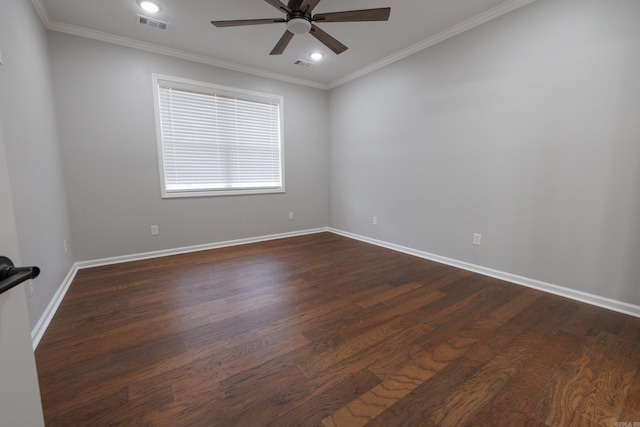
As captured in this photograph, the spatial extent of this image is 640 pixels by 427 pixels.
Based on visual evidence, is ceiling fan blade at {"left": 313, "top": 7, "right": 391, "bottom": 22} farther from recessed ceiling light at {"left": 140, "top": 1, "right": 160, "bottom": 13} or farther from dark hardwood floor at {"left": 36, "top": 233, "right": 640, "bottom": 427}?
dark hardwood floor at {"left": 36, "top": 233, "right": 640, "bottom": 427}

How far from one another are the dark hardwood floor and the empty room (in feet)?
0.05

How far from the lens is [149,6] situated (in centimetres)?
249

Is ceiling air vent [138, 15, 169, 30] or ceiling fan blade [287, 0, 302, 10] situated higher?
ceiling air vent [138, 15, 169, 30]

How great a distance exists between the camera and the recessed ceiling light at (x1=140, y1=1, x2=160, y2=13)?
245cm

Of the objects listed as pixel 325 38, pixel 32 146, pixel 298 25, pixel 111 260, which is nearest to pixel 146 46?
pixel 32 146

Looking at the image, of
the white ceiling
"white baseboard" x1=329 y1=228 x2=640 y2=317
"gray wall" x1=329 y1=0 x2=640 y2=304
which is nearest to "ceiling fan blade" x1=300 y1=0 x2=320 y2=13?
the white ceiling

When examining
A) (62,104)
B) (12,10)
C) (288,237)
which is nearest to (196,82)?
(62,104)

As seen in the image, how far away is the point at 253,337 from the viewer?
1.81 m

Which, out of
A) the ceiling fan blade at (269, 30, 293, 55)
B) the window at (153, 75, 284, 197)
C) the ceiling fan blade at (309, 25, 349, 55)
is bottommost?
the window at (153, 75, 284, 197)

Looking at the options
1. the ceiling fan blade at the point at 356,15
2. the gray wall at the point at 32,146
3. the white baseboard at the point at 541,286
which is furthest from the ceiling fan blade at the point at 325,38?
the white baseboard at the point at 541,286

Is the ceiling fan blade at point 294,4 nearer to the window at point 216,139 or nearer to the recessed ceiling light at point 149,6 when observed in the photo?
the recessed ceiling light at point 149,6

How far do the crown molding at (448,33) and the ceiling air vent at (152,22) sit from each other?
2.57 meters

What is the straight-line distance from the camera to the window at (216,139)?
138 inches

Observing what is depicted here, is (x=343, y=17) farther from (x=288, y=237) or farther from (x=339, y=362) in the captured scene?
(x=288, y=237)
